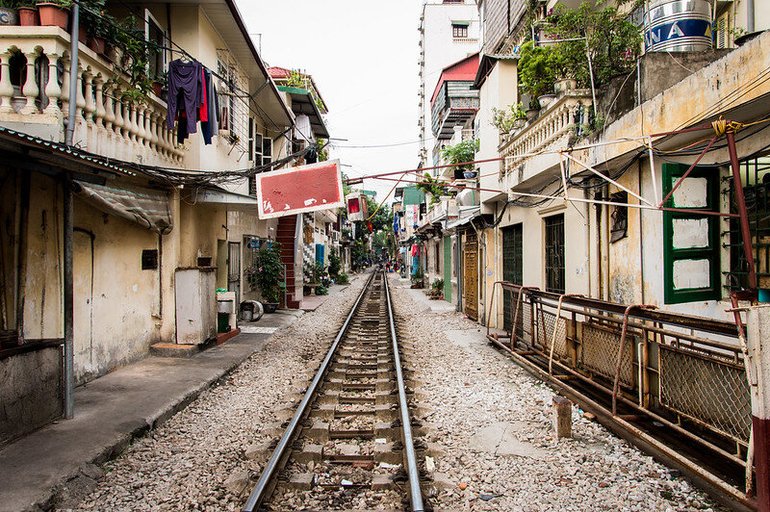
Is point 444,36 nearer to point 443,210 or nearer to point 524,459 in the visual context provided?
point 443,210

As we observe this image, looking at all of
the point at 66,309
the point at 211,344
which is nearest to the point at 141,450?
the point at 66,309

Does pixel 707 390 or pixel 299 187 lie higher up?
pixel 299 187

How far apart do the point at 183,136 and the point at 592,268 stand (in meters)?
7.77

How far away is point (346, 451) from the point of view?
4.91 metres

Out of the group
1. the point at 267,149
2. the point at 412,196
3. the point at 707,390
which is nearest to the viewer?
the point at 707,390

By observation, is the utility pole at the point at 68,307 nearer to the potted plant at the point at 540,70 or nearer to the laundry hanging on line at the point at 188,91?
the laundry hanging on line at the point at 188,91

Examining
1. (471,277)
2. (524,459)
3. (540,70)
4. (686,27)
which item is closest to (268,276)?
(471,277)

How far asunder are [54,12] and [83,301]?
3809 millimetres

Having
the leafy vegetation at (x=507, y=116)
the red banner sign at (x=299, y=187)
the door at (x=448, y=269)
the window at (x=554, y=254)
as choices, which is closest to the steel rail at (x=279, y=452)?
the red banner sign at (x=299, y=187)

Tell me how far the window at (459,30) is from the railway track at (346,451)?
139 feet

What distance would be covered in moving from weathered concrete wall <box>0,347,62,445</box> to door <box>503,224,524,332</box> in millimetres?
9378

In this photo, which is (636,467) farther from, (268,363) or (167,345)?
(167,345)

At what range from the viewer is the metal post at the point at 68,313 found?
555 cm

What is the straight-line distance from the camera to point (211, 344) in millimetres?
10281
